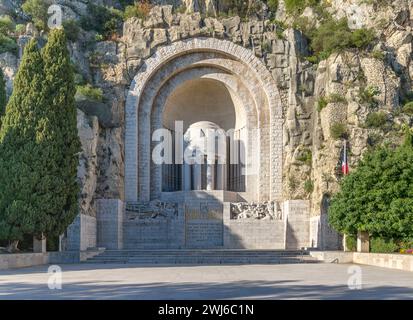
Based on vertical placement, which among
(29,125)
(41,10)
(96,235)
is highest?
(41,10)

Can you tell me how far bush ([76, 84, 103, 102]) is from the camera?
34.3 meters

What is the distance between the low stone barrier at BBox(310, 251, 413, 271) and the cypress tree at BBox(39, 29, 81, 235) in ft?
34.1

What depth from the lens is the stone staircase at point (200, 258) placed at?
26969mm

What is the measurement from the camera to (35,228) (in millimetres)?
24797

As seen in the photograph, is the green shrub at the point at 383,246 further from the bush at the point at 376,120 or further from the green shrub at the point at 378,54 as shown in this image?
the green shrub at the point at 378,54

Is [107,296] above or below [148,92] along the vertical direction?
below

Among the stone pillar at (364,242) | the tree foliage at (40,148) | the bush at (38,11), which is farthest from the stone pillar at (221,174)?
the bush at (38,11)

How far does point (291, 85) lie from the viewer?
3603cm

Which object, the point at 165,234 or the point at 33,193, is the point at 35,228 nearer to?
the point at 33,193

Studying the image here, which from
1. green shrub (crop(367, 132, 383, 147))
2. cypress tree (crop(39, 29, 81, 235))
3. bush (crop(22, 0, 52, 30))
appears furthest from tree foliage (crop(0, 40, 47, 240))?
green shrub (crop(367, 132, 383, 147))

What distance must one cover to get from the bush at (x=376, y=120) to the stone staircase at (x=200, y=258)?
27.8 feet
